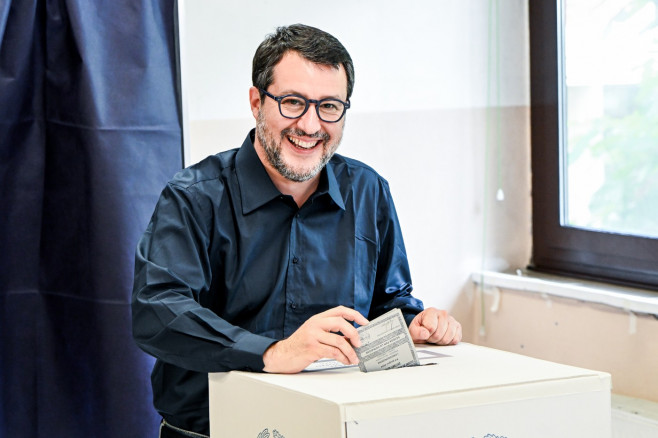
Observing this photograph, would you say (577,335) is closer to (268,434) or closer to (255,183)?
(255,183)

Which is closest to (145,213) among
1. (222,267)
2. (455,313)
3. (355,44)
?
(222,267)

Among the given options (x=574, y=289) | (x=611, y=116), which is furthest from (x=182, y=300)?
(x=611, y=116)

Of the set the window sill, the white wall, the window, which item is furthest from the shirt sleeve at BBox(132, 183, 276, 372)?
the window

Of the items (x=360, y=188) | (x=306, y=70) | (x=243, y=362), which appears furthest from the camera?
(x=360, y=188)

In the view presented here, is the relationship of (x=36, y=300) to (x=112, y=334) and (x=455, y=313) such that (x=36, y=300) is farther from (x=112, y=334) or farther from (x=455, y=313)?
(x=455, y=313)

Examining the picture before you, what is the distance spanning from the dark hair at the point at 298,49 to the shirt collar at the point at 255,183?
5.1 inches

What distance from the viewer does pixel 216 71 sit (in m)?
2.10

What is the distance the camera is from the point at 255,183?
1450 mm

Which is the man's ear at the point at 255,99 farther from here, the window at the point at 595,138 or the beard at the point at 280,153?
the window at the point at 595,138

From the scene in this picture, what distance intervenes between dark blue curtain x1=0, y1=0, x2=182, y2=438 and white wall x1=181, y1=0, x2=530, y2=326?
20cm

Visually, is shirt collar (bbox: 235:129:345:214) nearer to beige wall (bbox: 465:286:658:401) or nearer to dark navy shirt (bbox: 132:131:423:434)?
dark navy shirt (bbox: 132:131:423:434)

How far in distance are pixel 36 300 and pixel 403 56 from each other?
126 cm

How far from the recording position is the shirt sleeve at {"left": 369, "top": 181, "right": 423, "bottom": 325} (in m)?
1.59

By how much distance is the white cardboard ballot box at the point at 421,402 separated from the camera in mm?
936
